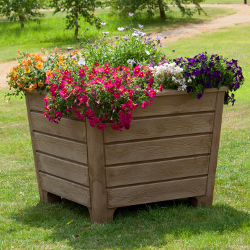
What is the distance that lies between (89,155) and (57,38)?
13911mm

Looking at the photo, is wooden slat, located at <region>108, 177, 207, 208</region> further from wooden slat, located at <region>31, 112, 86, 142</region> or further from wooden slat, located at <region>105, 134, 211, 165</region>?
wooden slat, located at <region>31, 112, 86, 142</region>

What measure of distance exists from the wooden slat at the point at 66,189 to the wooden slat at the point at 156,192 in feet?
0.63

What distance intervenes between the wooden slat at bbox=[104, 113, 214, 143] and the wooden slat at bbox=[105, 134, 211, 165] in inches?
1.7

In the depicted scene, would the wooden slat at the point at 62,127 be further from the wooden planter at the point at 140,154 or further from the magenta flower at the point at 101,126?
the magenta flower at the point at 101,126

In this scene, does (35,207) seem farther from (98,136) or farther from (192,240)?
(192,240)

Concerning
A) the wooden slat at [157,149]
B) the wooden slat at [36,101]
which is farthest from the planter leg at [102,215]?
the wooden slat at [36,101]

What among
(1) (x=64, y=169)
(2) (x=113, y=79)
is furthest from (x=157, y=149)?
(1) (x=64, y=169)

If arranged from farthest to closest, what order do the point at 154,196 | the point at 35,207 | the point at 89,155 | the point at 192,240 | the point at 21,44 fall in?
the point at 21,44 < the point at 35,207 < the point at 154,196 < the point at 89,155 < the point at 192,240

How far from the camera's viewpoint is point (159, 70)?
2.91m

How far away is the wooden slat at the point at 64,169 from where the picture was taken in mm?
2941

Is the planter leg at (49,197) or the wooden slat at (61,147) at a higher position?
the wooden slat at (61,147)

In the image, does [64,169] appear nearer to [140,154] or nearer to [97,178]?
[97,178]

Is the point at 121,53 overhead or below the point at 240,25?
overhead

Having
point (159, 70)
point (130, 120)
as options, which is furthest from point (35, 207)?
point (159, 70)
